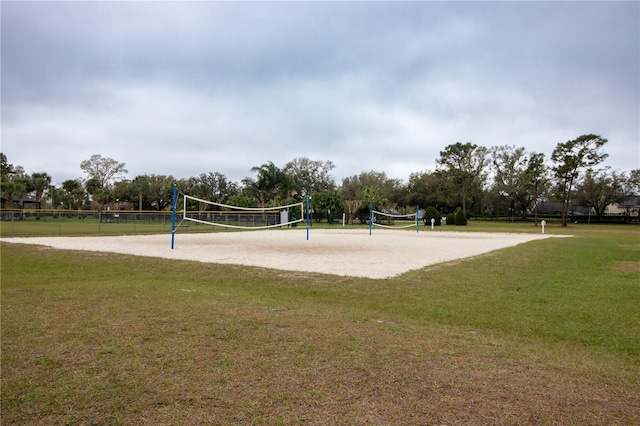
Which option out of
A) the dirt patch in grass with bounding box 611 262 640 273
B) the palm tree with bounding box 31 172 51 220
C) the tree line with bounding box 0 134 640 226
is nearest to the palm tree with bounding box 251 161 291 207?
the tree line with bounding box 0 134 640 226

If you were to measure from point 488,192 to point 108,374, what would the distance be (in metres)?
73.4

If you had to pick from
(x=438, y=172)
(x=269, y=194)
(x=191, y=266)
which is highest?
(x=438, y=172)

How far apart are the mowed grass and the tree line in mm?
45498

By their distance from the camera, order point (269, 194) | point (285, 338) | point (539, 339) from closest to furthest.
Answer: point (285, 338) < point (539, 339) < point (269, 194)

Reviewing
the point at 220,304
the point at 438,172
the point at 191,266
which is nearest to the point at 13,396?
the point at 220,304

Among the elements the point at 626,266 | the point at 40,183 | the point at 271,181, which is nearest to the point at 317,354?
the point at 626,266

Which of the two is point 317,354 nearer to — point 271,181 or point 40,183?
point 271,181

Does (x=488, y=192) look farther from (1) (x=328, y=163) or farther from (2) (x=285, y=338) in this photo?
(2) (x=285, y=338)

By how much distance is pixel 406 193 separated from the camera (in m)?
71.9

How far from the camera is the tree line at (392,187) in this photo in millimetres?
53000

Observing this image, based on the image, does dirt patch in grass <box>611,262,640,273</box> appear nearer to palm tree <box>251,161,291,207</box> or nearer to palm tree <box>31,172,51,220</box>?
palm tree <box>251,161,291,207</box>

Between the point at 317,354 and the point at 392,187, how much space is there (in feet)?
245

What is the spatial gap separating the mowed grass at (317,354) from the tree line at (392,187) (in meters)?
45.5

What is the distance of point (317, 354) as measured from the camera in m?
3.72
